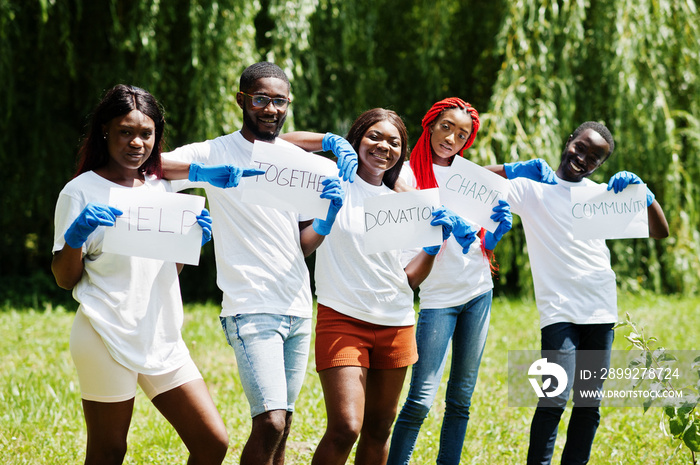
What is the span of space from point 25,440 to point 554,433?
8.44ft

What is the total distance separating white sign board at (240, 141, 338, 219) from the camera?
2.67 m

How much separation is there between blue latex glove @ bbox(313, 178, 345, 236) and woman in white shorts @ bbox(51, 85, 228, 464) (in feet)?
1.37

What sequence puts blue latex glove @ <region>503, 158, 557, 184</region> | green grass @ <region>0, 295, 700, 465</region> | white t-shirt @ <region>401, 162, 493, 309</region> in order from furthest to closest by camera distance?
green grass @ <region>0, 295, 700, 465</region> < blue latex glove @ <region>503, 158, 557, 184</region> < white t-shirt @ <region>401, 162, 493, 309</region>

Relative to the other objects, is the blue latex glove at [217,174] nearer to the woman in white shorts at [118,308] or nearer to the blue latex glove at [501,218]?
the woman in white shorts at [118,308]

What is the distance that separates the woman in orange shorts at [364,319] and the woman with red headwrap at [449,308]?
6.8 inches

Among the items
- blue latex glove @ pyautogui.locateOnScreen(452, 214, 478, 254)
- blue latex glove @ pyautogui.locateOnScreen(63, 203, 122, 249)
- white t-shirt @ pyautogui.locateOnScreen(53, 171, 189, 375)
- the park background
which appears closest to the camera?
blue latex glove @ pyautogui.locateOnScreen(63, 203, 122, 249)

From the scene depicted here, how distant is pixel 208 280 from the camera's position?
27.9ft

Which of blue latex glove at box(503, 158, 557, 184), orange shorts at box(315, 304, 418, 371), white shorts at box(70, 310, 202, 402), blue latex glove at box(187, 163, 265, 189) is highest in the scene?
blue latex glove at box(503, 158, 557, 184)

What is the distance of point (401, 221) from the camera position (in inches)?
110

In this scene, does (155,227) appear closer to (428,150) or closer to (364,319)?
(364,319)

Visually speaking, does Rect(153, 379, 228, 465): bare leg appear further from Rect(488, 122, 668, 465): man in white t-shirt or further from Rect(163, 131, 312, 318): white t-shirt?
Rect(488, 122, 668, 465): man in white t-shirt

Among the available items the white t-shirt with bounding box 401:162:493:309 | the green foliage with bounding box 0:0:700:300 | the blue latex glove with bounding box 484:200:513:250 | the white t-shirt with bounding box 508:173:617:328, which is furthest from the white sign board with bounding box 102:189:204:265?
the green foliage with bounding box 0:0:700:300

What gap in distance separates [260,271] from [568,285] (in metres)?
1.36

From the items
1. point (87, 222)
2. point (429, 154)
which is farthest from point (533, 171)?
point (87, 222)
